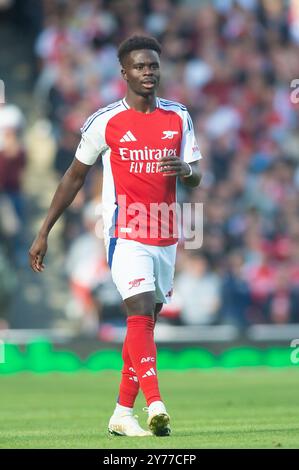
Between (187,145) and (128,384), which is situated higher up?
(187,145)

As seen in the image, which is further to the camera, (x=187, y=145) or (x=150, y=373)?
(x=187, y=145)

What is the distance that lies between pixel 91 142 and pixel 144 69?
0.61 meters

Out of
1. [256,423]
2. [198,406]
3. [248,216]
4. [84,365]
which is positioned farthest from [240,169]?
[256,423]

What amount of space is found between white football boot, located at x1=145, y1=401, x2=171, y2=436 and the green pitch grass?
7 cm

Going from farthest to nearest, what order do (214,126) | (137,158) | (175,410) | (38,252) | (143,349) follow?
(214,126)
(175,410)
(38,252)
(137,158)
(143,349)

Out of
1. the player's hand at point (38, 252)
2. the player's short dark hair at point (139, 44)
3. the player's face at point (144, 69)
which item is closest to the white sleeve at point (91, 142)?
the player's face at point (144, 69)

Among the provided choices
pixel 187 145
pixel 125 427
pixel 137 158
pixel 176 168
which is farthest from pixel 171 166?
pixel 125 427

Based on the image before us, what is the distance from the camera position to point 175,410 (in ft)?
36.9

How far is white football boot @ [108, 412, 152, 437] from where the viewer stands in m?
8.53

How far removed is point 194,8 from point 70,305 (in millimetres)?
6306

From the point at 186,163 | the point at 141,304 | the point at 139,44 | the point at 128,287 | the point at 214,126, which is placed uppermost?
the point at 214,126

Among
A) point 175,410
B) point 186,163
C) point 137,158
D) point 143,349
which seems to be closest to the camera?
point 143,349

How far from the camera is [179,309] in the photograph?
709 inches

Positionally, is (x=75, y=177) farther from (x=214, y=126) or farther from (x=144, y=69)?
(x=214, y=126)
